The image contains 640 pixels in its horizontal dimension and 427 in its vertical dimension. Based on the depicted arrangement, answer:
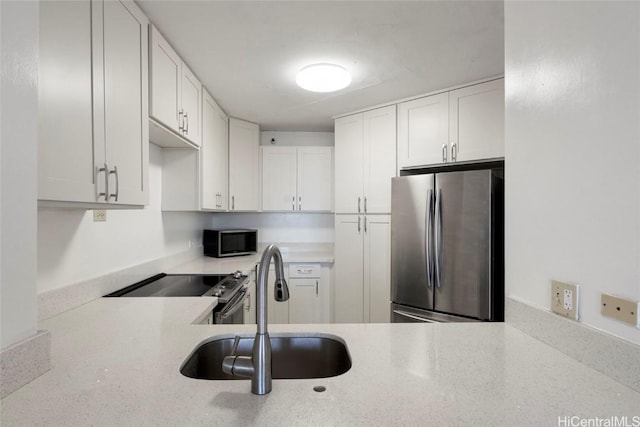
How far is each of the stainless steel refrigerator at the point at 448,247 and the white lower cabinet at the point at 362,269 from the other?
0.44 m

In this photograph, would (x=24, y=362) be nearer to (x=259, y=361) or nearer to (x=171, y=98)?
(x=259, y=361)

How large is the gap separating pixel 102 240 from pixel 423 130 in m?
Answer: 2.43

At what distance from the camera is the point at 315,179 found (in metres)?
3.76

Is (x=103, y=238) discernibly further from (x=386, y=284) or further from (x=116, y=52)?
(x=386, y=284)

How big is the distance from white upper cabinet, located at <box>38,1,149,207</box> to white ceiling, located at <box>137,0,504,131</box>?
1.16 ft

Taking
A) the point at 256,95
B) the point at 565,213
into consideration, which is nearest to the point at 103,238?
the point at 256,95

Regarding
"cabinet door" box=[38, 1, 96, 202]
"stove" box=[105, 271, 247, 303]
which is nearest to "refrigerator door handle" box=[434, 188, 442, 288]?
"stove" box=[105, 271, 247, 303]

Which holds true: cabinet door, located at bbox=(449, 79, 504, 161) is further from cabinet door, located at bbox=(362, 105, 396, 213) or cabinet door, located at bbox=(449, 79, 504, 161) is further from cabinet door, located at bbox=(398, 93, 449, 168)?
cabinet door, located at bbox=(362, 105, 396, 213)

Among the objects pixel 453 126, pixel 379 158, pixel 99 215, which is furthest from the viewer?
pixel 379 158

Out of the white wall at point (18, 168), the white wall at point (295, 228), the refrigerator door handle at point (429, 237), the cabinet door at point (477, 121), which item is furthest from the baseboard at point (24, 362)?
the white wall at point (295, 228)

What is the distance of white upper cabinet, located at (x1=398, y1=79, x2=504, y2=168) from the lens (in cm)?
244

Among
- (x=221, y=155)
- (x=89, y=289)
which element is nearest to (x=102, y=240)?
(x=89, y=289)

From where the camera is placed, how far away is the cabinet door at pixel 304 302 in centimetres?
339

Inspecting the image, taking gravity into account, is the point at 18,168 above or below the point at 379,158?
below
